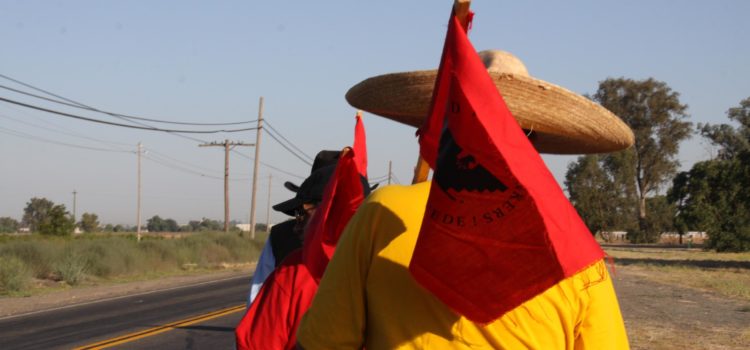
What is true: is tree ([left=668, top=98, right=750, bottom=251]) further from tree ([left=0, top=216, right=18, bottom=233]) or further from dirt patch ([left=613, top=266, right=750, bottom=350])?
tree ([left=0, top=216, right=18, bottom=233])

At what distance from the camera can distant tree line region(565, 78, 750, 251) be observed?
161ft

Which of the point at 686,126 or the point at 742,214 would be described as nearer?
the point at 742,214

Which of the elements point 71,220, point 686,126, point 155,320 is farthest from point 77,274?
point 686,126

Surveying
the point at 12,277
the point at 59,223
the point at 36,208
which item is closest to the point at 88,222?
the point at 36,208

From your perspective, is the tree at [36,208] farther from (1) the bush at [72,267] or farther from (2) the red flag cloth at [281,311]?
(2) the red flag cloth at [281,311]

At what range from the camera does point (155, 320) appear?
14523mm

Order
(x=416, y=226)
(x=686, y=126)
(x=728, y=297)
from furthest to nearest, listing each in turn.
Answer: (x=686, y=126)
(x=728, y=297)
(x=416, y=226)

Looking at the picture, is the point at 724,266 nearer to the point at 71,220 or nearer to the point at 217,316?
the point at 217,316

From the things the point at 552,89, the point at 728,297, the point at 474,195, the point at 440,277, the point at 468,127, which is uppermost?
the point at 552,89

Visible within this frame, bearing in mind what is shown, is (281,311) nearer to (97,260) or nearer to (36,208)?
(97,260)

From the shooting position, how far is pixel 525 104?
6.89 ft

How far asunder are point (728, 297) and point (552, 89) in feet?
61.1

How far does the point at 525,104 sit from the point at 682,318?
1350 cm

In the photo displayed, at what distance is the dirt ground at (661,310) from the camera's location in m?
11.6
